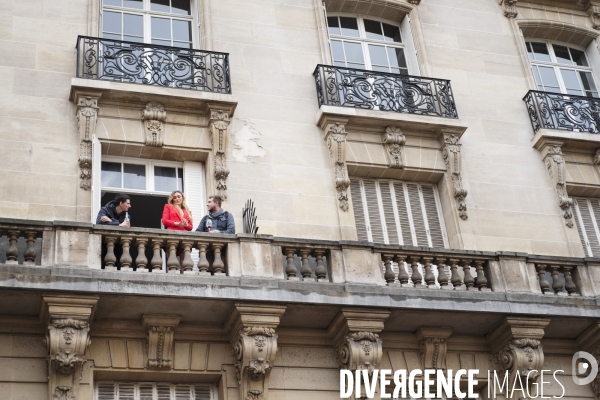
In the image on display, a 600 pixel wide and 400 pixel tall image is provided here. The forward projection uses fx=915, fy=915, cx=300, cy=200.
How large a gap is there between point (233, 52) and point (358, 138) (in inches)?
103

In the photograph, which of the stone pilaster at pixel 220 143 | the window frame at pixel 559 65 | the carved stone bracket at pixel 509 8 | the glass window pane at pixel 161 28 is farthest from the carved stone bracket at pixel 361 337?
the carved stone bracket at pixel 509 8

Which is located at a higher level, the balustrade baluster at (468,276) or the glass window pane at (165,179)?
the glass window pane at (165,179)

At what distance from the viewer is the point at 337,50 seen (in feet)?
55.7

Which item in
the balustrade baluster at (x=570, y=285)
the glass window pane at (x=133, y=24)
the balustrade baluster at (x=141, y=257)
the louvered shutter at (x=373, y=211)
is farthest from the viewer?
the glass window pane at (x=133, y=24)

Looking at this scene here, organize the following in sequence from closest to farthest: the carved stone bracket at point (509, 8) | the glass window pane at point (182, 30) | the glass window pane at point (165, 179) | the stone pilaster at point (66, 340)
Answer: the stone pilaster at point (66, 340)
the glass window pane at point (165, 179)
the glass window pane at point (182, 30)
the carved stone bracket at point (509, 8)

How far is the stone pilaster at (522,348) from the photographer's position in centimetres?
1299

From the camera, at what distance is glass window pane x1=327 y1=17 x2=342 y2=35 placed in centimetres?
1728

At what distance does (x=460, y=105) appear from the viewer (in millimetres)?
16484

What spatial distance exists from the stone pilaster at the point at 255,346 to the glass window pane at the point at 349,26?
7042 millimetres

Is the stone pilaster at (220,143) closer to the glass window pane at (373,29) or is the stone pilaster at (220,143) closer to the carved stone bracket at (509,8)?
the glass window pane at (373,29)

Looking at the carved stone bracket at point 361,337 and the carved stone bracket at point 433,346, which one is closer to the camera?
the carved stone bracket at point 361,337

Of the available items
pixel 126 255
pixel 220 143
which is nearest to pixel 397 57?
pixel 220 143

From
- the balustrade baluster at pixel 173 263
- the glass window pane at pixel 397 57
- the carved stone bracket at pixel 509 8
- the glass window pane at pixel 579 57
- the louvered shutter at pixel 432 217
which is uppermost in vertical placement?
the carved stone bracket at pixel 509 8

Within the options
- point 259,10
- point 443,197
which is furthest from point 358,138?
point 259,10
